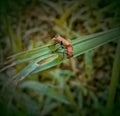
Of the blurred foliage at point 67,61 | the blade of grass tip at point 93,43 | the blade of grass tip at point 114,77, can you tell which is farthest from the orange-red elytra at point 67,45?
the blurred foliage at point 67,61

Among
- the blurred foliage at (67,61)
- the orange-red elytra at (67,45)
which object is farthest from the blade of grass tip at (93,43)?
the blurred foliage at (67,61)

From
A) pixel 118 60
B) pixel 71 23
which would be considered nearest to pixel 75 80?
pixel 71 23

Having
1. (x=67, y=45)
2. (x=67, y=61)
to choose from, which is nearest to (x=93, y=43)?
(x=67, y=45)

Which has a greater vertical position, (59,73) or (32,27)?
(32,27)

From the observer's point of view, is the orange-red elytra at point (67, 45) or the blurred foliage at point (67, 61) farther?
the blurred foliage at point (67, 61)

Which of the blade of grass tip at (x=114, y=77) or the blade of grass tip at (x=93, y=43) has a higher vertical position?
the blade of grass tip at (x=93, y=43)

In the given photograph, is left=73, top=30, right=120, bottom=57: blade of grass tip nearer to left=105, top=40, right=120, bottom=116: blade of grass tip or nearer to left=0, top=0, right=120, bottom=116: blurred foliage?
left=105, top=40, right=120, bottom=116: blade of grass tip

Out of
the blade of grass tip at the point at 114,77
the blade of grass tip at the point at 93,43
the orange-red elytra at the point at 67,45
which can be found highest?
the orange-red elytra at the point at 67,45

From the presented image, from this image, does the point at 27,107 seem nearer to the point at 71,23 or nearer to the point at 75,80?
the point at 75,80

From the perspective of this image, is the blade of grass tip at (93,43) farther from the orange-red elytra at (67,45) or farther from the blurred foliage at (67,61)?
the blurred foliage at (67,61)
